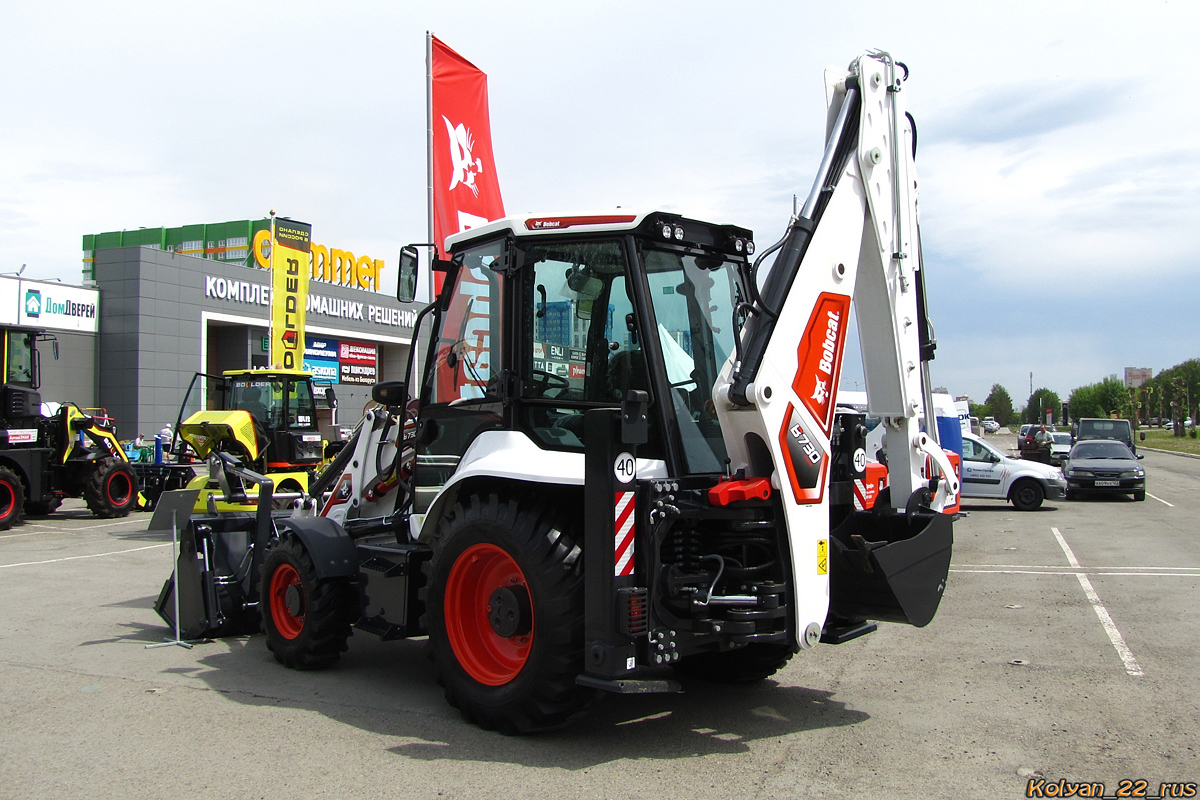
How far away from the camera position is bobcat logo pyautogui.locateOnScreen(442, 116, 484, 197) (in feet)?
39.1

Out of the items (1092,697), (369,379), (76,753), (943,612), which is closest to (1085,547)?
(943,612)

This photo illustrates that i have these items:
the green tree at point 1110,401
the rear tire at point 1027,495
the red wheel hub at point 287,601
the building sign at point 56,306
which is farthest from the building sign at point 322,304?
the green tree at point 1110,401

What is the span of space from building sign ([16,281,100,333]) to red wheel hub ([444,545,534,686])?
27.6m

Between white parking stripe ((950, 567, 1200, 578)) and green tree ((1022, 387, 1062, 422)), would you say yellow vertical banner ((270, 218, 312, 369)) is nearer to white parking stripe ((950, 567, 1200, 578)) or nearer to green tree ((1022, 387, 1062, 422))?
white parking stripe ((950, 567, 1200, 578))

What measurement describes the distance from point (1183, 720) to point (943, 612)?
349cm

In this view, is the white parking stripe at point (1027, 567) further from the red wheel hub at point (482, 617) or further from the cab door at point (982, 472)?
the cab door at point (982, 472)

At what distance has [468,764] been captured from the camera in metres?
4.55

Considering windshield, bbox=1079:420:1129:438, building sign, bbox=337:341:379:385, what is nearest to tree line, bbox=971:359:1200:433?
A: windshield, bbox=1079:420:1129:438

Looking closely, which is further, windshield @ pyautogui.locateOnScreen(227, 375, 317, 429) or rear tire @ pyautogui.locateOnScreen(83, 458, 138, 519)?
rear tire @ pyautogui.locateOnScreen(83, 458, 138, 519)

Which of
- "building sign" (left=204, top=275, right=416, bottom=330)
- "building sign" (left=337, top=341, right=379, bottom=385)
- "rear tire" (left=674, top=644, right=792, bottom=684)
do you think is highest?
"building sign" (left=204, top=275, right=416, bottom=330)

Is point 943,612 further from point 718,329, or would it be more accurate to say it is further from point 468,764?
point 468,764

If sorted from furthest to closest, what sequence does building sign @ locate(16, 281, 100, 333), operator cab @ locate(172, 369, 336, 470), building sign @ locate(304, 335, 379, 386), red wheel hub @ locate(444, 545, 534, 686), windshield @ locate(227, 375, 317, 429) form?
building sign @ locate(304, 335, 379, 386), building sign @ locate(16, 281, 100, 333), windshield @ locate(227, 375, 317, 429), operator cab @ locate(172, 369, 336, 470), red wheel hub @ locate(444, 545, 534, 686)

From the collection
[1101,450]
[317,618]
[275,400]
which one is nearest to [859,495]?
[317,618]

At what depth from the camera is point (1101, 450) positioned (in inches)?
893
